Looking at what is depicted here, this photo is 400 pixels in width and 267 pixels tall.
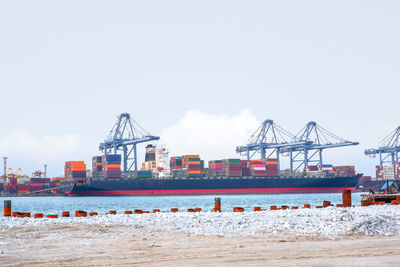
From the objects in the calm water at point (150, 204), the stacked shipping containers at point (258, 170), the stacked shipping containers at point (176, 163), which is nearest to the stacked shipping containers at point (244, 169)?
the stacked shipping containers at point (258, 170)

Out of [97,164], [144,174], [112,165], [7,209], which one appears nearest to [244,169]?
[144,174]

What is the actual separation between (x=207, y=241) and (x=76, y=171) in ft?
303

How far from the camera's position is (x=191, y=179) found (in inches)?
3907

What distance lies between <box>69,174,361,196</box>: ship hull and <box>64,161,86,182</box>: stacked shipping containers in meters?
2.52

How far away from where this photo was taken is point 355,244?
1188cm

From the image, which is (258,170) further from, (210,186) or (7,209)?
(7,209)

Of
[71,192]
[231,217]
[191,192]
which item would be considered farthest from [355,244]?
[71,192]

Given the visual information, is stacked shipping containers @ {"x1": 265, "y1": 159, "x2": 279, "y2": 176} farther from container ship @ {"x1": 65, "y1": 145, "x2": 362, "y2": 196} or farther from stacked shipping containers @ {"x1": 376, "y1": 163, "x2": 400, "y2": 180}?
stacked shipping containers @ {"x1": 376, "y1": 163, "x2": 400, "y2": 180}

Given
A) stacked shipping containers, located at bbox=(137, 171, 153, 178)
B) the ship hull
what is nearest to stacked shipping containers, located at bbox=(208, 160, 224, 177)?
the ship hull

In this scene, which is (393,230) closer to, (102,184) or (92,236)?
(92,236)

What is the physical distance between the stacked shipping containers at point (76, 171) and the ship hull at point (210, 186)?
2.52m

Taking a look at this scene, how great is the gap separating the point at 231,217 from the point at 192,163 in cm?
8480

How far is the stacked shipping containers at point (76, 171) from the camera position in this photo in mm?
100875

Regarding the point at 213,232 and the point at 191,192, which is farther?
the point at 191,192
